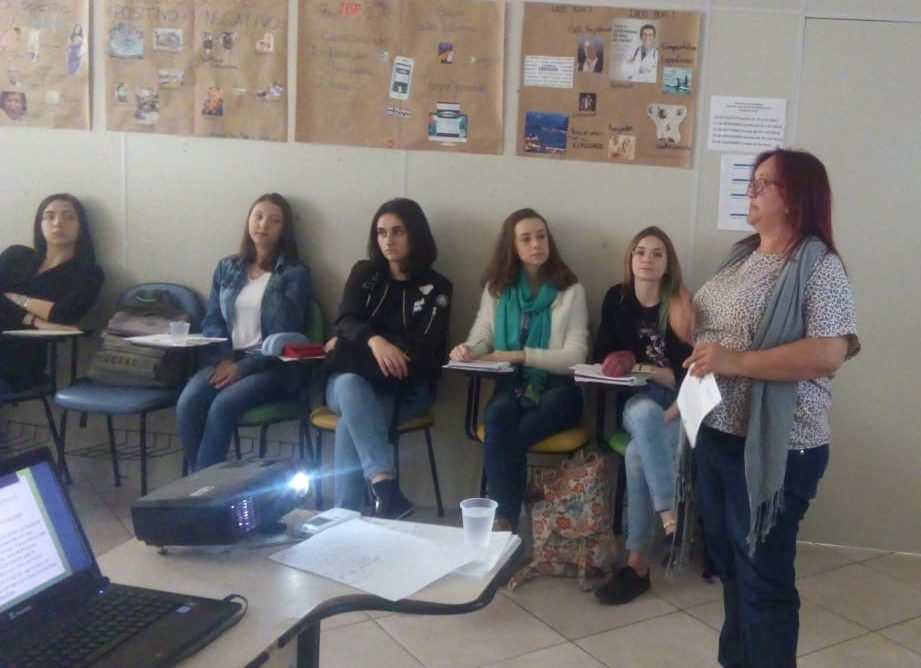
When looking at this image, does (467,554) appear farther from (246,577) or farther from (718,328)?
(718,328)

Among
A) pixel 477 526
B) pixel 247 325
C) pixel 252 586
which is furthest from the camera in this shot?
pixel 247 325

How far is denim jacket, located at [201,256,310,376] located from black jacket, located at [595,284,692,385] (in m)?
1.27

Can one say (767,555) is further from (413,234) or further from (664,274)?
(413,234)

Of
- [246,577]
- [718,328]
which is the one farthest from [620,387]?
[246,577]

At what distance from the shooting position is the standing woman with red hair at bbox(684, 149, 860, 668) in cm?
184

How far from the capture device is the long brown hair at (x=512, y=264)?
345cm

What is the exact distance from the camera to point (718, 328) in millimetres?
2010

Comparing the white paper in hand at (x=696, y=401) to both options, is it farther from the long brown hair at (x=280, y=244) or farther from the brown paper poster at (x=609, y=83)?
the long brown hair at (x=280, y=244)

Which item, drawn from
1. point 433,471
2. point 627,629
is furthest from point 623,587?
point 433,471

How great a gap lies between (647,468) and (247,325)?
180 cm

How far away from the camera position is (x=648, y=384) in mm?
3133

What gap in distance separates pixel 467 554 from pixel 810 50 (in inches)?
111

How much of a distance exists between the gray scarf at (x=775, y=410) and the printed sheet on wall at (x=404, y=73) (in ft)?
6.40

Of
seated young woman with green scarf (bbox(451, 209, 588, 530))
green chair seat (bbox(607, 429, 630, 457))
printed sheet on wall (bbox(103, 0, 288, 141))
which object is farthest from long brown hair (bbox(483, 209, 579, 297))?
printed sheet on wall (bbox(103, 0, 288, 141))
